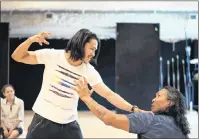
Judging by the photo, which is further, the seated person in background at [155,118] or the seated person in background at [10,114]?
the seated person in background at [10,114]

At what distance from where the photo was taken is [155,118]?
4.52 ft

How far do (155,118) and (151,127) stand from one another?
43 millimetres

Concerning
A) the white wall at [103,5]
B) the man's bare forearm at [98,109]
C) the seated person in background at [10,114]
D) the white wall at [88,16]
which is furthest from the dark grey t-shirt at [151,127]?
the white wall at [88,16]

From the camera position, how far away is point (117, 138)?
4180mm

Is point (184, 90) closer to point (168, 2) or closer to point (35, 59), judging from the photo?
point (168, 2)

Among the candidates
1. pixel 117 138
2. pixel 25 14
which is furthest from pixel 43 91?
pixel 25 14

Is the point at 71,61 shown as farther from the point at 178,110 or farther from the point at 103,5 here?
the point at 103,5

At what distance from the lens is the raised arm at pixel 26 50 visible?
1.56 metres

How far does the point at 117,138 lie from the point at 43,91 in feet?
8.59

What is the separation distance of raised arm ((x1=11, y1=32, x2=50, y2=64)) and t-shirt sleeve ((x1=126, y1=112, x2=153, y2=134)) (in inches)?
22.2

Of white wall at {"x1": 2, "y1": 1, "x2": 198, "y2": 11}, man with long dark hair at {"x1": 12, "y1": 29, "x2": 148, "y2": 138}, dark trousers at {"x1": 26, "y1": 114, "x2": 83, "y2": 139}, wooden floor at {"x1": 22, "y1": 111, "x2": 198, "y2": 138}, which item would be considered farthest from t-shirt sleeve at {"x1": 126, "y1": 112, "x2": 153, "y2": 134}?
white wall at {"x1": 2, "y1": 1, "x2": 198, "y2": 11}

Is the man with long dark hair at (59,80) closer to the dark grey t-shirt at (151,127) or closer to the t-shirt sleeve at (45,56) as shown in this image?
the t-shirt sleeve at (45,56)

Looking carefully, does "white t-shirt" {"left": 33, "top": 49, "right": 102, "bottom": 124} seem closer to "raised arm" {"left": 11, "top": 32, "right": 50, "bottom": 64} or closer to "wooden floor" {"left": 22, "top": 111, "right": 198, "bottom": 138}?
"raised arm" {"left": 11, "top": 32, "right": 50, "bottom": 64}

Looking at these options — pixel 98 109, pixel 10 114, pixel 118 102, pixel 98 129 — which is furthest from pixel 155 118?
pixel 98 129
